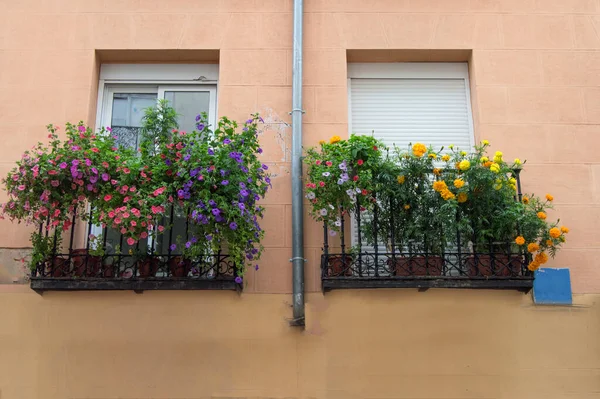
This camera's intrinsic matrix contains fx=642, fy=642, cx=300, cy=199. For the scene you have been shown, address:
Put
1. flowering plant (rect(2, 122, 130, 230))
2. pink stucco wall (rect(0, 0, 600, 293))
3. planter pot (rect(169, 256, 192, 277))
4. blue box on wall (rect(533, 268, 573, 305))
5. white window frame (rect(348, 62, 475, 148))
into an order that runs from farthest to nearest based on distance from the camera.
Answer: white window frame (rect(348, 62, 475, 148)) < pink stucco wall (rect(0, 0, 600, 293)) < blue box on wall (rect(533, 268, 573, 305)) < planter pot (rect(169, 256, 192, 277)) < flowering plant (rect(2, 122, 130, 230))

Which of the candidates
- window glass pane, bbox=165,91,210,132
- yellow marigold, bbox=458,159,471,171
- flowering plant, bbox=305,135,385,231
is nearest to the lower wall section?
flowering plant, bbox=305,135,385,231

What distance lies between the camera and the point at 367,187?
19.4 ft

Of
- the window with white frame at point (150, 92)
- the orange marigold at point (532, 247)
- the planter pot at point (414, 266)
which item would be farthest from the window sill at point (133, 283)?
the orange marigold at point (532, 247)

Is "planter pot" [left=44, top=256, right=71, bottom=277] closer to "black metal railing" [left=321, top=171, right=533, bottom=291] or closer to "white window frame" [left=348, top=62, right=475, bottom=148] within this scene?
"black metal railing" [left=321, top=171, right=533, bottom=291]

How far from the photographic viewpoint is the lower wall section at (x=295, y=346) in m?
5.92

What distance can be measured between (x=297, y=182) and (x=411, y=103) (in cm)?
172

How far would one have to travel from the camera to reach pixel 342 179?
5832 mm

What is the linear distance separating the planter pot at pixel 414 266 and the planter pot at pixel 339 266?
0.38 metres

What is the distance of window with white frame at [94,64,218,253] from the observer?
23.0ft

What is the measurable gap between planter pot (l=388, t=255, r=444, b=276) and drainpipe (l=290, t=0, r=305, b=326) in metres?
0.88

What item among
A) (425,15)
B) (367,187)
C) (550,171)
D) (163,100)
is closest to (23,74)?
(163,100)

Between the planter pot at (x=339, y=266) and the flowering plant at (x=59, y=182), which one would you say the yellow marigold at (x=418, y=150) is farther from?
the flowering plant at (x=59, y=182)

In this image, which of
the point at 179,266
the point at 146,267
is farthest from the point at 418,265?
the point at 146,267

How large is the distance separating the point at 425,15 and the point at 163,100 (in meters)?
3.01
